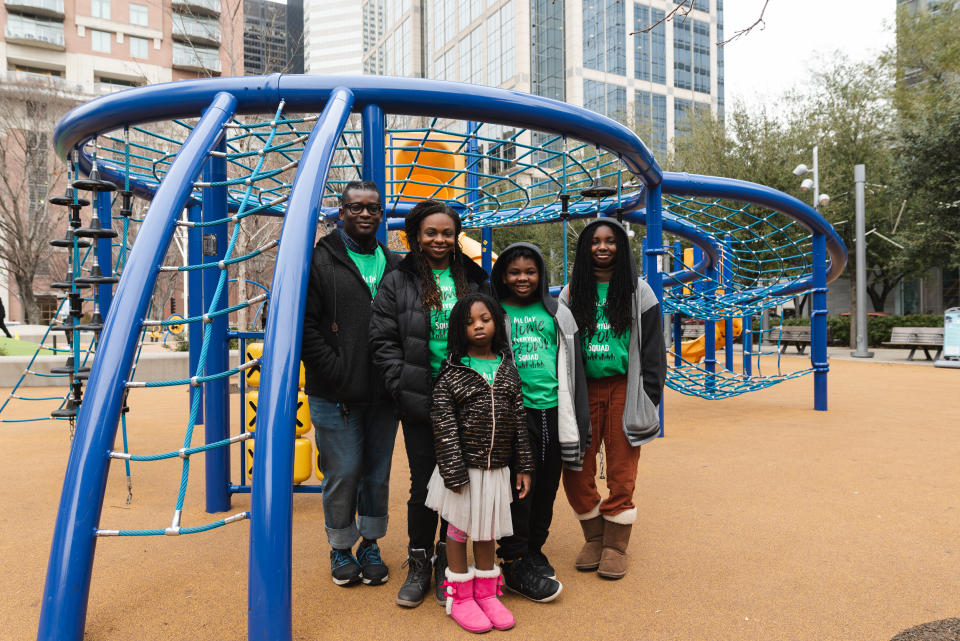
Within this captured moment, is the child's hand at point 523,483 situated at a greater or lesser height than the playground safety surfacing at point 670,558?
greater

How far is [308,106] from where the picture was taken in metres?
3.38

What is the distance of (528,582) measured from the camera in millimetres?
2766

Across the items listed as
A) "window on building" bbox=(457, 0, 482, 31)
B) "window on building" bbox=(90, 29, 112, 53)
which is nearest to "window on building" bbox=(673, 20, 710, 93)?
"window on building" bbox=(457, 0, 482, 31)

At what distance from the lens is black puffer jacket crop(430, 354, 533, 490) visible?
8.21 feet

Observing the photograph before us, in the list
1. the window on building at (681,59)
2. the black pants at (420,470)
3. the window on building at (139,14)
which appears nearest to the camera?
the black pants at (420,470)

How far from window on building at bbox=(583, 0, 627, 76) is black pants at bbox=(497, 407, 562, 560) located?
46775 millimetres

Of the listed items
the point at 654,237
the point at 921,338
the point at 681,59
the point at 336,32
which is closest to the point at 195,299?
the point at 654,237

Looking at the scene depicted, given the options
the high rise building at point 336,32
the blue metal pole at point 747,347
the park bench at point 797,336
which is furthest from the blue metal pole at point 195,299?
the high rise building at point 336,32

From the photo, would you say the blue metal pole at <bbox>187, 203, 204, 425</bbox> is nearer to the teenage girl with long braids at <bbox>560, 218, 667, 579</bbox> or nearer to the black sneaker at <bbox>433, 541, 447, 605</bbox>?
the black sneaker at <bbox>433, 541, 447, 605</bbox>

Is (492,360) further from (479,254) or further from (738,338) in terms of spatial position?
(738,338)

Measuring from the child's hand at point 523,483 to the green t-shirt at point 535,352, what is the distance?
314 millimetres

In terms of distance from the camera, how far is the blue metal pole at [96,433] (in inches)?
86.3

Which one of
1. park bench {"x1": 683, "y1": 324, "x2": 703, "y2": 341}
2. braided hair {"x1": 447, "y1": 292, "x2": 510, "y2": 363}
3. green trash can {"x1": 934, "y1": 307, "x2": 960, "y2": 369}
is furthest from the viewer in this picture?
park bench {"x1": 683, "y1": 324, "x2": 703, "y2": 341}

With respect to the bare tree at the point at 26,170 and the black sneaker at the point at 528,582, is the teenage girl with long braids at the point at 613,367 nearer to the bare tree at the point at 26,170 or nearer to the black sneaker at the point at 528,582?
the black sneaker at the point at 528,582
